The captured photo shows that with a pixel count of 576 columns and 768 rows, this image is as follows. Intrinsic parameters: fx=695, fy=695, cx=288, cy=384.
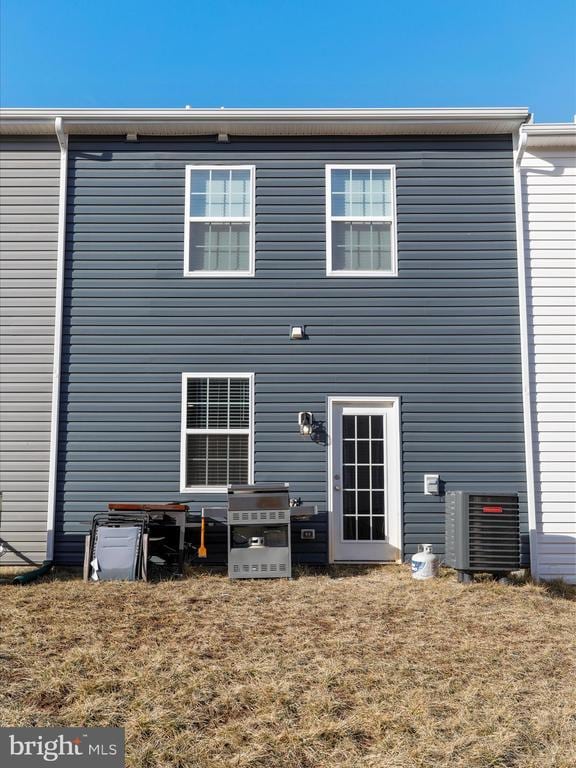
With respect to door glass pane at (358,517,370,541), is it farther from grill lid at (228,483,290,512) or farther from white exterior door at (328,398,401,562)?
grill lid at (228,483,290,512)

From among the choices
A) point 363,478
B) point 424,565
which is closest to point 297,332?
point 363,478

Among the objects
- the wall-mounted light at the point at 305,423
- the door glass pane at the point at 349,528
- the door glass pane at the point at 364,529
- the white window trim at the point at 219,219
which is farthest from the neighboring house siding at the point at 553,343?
the white window trim at the point at 219,219

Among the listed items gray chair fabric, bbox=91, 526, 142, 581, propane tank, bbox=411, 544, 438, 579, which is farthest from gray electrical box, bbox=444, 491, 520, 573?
gray chair fabric, bbox=91, 526, 142, 581

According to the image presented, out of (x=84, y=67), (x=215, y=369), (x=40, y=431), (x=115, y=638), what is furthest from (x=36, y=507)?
(x=84, y=67)

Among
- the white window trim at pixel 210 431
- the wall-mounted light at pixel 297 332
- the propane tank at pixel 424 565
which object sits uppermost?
the wall-mounted light at pixel 297 332

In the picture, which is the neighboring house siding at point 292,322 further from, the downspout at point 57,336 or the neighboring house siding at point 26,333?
the neighboring house siding at point 26,333

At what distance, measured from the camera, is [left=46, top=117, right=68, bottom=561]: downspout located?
7438 mm

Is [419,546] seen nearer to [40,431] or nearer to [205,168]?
[40,431]

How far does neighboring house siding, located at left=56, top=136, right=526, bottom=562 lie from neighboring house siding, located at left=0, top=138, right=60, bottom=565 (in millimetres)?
256

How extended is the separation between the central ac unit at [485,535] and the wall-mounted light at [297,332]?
237 cm

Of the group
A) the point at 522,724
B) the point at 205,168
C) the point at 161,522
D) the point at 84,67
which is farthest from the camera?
the point at 84,67

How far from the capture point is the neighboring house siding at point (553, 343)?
736cm

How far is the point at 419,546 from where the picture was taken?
7.34m

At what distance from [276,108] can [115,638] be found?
563 centimetres
